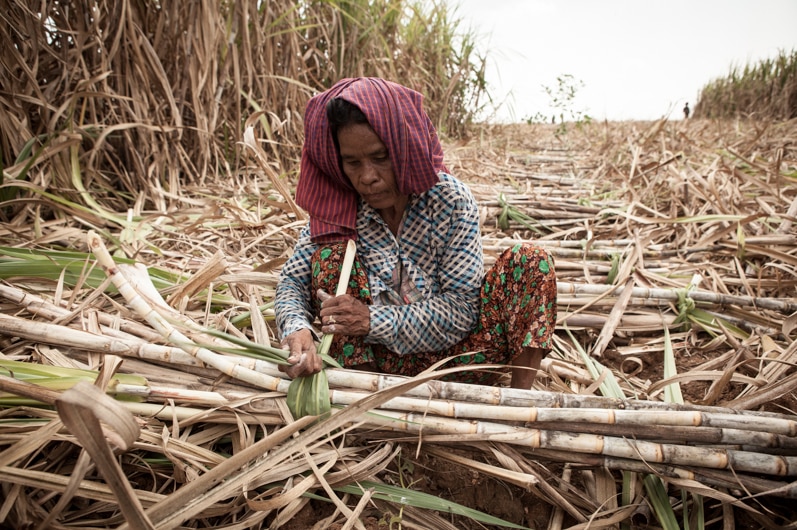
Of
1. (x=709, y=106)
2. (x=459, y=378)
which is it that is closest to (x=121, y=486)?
(x=459, y=378)

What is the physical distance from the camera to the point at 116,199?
249cm

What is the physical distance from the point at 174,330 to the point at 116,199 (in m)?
1.76

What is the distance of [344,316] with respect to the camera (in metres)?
1.20

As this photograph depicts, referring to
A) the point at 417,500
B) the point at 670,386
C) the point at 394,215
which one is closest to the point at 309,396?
the point at 417,500

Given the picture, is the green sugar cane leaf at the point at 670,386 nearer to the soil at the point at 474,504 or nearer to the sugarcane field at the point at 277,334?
the sugarcane field at the point at 277,334

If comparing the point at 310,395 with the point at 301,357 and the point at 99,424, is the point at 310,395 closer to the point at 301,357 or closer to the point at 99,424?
the point at 301,357

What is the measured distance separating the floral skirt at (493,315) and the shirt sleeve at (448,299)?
43 millimetres

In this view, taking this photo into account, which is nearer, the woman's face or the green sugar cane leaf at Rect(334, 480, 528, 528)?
the green sugar cane leaf at Rect(334, 480, 528, 528)

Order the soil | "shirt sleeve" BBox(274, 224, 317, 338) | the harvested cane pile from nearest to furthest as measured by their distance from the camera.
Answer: the harvested cane pile
the soil
"shirt sleeve" BBox(274, 224, 317, 338)

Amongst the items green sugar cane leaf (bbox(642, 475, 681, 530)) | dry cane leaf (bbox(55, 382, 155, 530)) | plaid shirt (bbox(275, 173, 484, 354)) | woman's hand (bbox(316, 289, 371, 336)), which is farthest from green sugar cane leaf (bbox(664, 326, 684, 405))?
dry cane leaf (bbox(55, 382, 155, 530))

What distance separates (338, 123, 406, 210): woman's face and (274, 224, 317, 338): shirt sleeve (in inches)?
10.2

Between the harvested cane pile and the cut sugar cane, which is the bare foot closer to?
the harvested cane pile

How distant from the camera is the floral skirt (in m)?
1.24

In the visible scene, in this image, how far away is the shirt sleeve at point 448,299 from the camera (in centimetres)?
129
